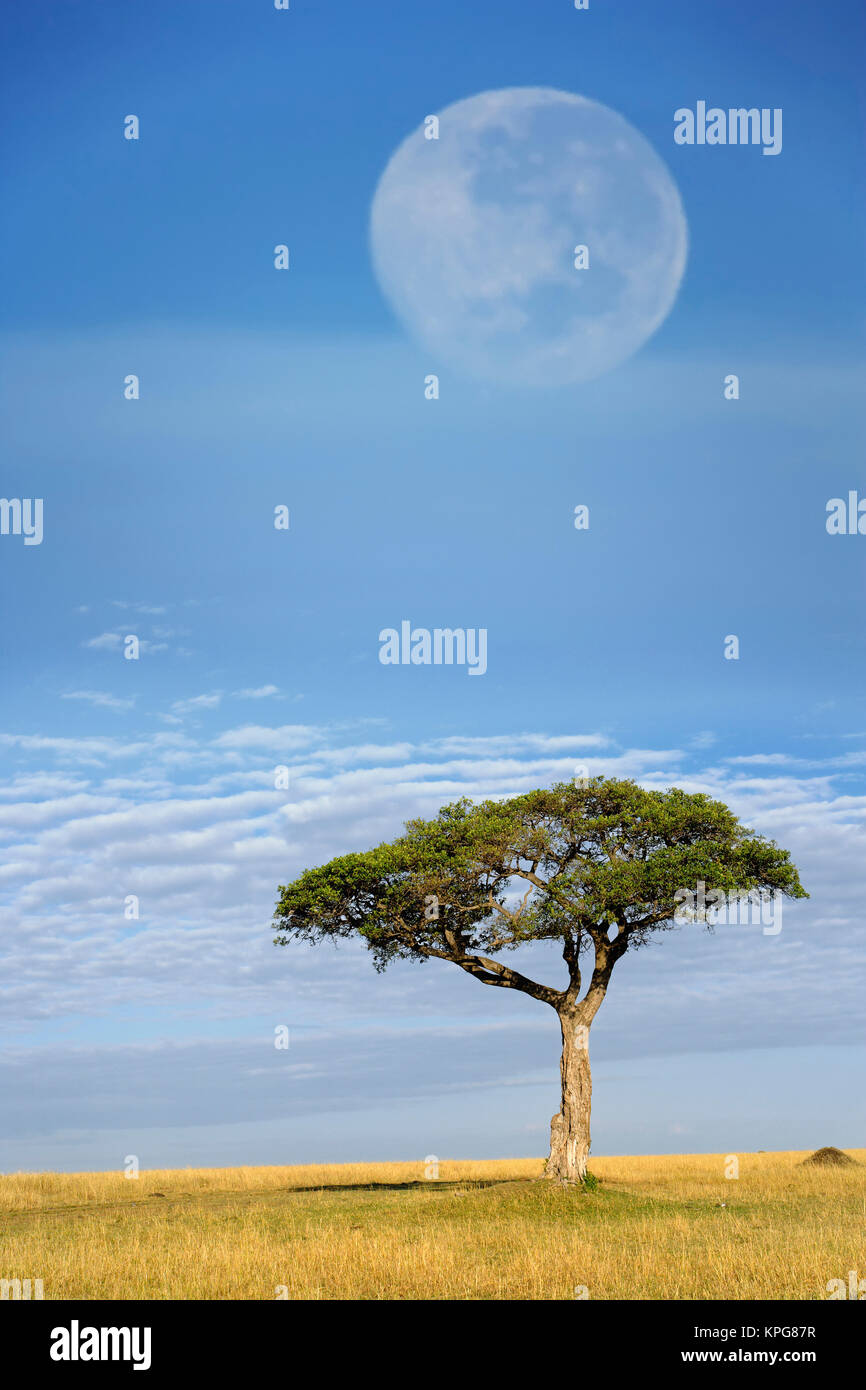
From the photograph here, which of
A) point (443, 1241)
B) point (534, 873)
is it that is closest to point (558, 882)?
point (534, 873)

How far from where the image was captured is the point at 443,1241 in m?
21.7

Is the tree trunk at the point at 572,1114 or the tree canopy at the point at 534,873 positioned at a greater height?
the tree canopy at the point at 534,873

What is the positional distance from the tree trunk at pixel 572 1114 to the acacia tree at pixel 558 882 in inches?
1.7

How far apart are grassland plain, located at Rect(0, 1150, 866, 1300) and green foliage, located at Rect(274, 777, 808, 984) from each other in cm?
788

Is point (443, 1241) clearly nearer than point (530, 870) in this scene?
Yes

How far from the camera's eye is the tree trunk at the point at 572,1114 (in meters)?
33.7

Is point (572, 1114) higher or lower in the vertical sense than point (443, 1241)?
lower

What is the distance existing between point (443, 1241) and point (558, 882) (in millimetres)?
14627

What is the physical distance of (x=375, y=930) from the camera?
117ft

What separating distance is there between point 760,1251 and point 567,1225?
7.55 m

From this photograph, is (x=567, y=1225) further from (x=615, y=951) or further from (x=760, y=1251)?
(x=615, y=951)

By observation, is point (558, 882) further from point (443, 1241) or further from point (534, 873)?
point (443, 1241)

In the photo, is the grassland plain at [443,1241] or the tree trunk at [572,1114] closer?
the grassland plain at [443,1241]
